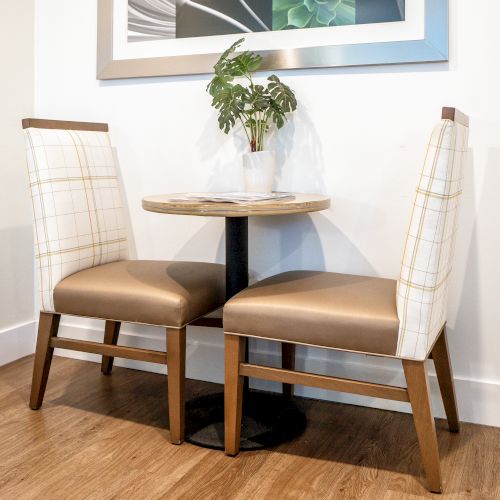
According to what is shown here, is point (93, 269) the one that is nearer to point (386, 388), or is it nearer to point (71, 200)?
point (71, 200)

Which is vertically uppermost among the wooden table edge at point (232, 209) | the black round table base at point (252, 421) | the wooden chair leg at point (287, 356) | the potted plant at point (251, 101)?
the potted plant at point (251, 101)

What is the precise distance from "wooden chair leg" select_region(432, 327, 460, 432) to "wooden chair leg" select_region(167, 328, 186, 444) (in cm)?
78

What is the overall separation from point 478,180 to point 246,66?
2.85 ft

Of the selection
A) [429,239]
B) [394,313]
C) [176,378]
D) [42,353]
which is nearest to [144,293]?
[176,378]

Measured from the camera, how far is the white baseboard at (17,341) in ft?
8.25

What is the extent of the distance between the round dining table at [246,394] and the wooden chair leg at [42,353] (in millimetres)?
500

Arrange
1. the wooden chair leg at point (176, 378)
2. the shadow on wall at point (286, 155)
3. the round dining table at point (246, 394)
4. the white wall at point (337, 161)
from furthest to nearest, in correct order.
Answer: the shadow on wall at point (286, 155) < the white wall at point (337, 161) < the wooden chair leg at point (176, 378) < the round dining table at point (246, 394)

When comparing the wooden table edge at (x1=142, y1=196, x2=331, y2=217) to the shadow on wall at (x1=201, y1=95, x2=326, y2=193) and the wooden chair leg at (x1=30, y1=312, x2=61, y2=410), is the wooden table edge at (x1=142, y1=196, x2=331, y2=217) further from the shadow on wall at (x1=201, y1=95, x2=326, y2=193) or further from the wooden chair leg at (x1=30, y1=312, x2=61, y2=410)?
the wooden chair leg at (x1=30, y1=312, x2=61, y2=410)

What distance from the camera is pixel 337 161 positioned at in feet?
6.93

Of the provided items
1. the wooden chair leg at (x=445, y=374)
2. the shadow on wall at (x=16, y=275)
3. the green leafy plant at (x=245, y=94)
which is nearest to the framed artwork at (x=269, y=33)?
the green leafy plant at (x=245, y=94)

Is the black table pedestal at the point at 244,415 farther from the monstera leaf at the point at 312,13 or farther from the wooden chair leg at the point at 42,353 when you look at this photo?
the monstera leaf at the point at 312,13

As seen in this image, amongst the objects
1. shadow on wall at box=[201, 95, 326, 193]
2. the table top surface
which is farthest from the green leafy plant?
the table top surface

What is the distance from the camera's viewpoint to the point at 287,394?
2168mm

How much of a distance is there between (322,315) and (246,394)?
636 millimetres
